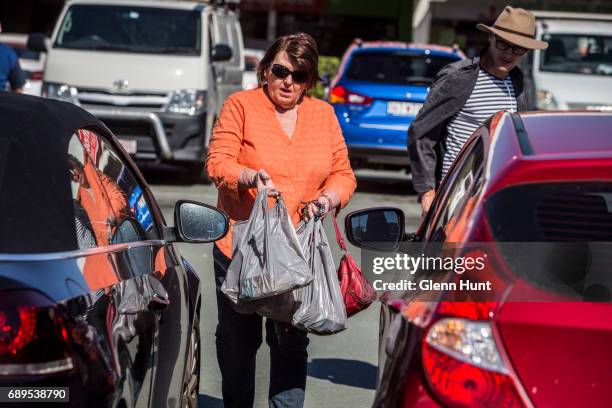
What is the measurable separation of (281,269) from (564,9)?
3186cm

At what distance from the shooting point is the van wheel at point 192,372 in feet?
15.3

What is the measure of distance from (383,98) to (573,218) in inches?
468

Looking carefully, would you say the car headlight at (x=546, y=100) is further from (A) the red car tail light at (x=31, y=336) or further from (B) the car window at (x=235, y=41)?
(A) the red car tail light at (x=31, y=336)

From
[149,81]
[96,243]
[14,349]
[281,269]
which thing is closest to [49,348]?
[14,349]

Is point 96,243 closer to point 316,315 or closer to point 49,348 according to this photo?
point 49,348

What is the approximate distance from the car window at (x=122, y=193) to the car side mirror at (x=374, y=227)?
0.65 meters

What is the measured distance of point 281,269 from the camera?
15.0 feet

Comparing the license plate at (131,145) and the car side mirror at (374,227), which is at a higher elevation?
the car side mirror at (374,227)

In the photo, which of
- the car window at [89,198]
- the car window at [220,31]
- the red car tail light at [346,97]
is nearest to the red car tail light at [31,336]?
the car window at [89,198]

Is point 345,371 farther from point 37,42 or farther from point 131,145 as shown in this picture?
point 37,42

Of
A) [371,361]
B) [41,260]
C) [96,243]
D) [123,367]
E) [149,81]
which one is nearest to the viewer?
[41,260]

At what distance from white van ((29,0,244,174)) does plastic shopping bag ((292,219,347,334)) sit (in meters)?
10.2

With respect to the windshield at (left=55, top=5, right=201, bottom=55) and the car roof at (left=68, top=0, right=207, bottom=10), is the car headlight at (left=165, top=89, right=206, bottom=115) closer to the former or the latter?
the windshield at (left=55, top=5, right=201, bottom=55)

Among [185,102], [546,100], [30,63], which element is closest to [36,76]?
[30,63]
